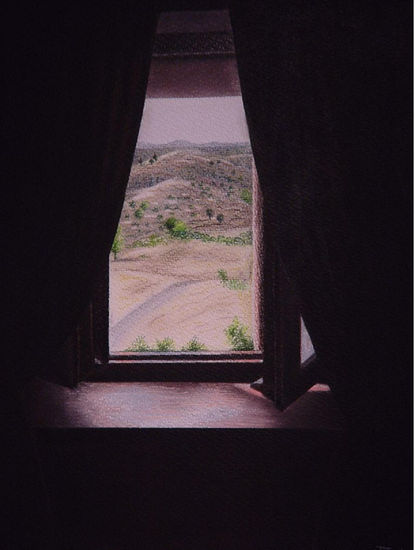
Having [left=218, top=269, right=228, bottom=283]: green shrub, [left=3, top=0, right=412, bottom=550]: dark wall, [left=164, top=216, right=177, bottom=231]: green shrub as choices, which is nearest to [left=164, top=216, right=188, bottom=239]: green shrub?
[left=164, top=216, right=177, bottom=231]: green shrub

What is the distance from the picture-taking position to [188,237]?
185 centimetres

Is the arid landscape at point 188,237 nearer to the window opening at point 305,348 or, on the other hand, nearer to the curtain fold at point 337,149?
the window opening at point 305,348

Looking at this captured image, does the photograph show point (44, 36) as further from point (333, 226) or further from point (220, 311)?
point (220, 311)

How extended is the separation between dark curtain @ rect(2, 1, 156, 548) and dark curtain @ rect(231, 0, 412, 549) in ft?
1.29

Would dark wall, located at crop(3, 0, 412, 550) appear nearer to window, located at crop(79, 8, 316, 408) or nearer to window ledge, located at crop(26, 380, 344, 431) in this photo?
window ledge, located at crop(26, 380, 344, 431)

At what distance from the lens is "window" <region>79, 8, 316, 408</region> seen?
4.72 feet

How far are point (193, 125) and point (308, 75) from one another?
2.17ft

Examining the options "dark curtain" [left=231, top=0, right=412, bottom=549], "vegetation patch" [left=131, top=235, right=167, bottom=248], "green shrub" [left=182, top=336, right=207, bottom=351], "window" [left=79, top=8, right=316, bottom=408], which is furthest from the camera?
"vegetation patch" [left=131, top=235, right=167, bottom=248]

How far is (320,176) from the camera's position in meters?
1.23

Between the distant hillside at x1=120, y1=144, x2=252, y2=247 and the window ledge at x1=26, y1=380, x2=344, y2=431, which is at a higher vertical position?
the distant hillside at x1=120, y1=144, x2=252, y2=247

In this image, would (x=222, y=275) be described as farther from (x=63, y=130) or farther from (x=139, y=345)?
(x=63, y=130)

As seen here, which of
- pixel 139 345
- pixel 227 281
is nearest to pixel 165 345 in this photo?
pixel 139 345

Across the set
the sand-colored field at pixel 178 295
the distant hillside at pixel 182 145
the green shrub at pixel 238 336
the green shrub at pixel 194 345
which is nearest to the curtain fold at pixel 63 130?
the sand-colored field at pixel 178 295

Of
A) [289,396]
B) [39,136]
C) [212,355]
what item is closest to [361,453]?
[289,396]
